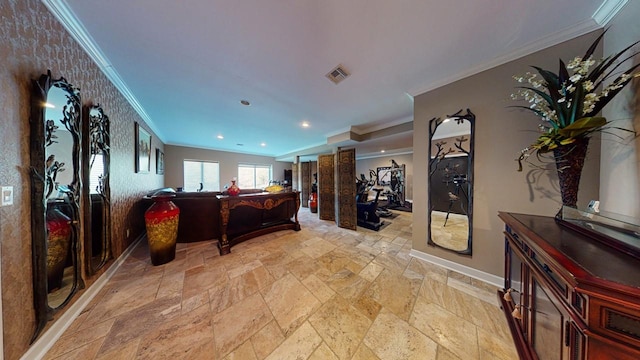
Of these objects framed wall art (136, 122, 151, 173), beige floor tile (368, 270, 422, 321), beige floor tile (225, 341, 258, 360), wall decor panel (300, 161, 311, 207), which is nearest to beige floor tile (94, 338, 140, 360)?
beige floor tile (225, 341, 258, 360)

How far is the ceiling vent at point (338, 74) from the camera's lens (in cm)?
197

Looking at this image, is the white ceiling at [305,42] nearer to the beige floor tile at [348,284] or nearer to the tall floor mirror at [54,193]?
the tall floor mirror at [54,193]

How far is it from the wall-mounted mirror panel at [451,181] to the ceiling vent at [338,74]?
4.48ft

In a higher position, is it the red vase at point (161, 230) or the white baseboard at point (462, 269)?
the red vase at point (161, 230)

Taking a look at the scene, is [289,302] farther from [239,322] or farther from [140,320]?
[140,320]

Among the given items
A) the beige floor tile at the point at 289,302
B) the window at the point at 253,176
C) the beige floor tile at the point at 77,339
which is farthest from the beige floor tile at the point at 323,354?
the window at the point at 253,176

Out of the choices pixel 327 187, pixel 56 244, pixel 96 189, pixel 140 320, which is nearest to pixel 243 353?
pixel 140 320

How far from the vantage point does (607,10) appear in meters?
1.32

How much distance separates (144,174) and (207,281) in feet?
9.55

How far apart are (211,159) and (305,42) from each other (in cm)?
647

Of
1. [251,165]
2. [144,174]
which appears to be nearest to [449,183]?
[144,174]

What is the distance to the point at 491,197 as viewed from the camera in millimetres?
1932

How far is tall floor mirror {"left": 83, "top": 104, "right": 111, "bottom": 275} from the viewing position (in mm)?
1639

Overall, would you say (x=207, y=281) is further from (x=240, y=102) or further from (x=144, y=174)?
(x=144, y=174)
